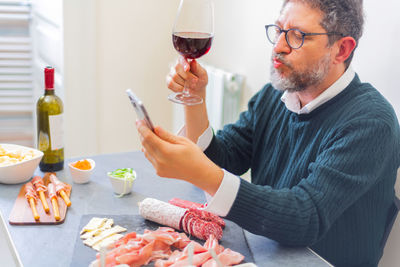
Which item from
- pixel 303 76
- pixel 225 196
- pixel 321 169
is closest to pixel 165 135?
pixel 225 196

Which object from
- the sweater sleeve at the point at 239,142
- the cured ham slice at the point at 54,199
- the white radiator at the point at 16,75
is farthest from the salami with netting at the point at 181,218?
the white radiator at the point at 16,75

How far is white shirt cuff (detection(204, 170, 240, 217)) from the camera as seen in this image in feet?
3.77

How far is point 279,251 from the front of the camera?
46.8 inches

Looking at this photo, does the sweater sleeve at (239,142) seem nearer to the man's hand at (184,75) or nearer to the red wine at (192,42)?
the man's hand at (184,75)

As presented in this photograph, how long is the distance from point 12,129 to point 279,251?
260 cm

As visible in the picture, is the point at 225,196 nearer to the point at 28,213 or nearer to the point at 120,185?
the point at 120,185

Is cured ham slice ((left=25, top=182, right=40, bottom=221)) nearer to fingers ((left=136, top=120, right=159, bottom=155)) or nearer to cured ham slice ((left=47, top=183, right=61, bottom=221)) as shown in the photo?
cured ham slice ((left=47, top=183, right=61, bottom=221))

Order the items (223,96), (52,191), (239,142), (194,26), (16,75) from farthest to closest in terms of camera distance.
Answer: (16,75)
(223,96)
(239,142)
(52,191)
(194,26)

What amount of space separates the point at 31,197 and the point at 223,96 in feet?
4.55

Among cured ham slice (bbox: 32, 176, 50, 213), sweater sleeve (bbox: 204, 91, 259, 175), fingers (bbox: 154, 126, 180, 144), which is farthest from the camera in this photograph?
sweater sleeve (bbox: 204, 91, 259, 175)

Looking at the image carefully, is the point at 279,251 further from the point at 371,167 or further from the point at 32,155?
the point at 32,155

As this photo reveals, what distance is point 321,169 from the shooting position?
1.23m

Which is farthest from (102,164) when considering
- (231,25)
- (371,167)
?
(231,25)

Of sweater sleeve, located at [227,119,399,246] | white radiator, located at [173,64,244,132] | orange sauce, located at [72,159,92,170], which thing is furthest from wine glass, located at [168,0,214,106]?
white radiator, located at [173,64,244,132]
